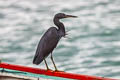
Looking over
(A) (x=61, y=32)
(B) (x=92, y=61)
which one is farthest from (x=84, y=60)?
(A) (x=61, y=32)

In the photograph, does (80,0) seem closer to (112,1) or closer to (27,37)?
(112,1)

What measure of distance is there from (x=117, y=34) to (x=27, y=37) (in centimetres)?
498

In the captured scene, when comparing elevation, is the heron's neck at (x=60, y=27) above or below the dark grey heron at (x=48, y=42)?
above

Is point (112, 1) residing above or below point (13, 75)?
below

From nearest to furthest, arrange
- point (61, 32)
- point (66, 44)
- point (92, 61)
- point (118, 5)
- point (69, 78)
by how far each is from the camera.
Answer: point (69, 78)
point (61, 32)
point (92, 61)
point (66, 44)
point (118, 5)

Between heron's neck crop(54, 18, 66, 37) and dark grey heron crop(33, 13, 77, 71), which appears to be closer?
dark grey heron crop(33, 13, 77, 71)

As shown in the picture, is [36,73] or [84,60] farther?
[84,60]

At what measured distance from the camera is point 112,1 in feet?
160

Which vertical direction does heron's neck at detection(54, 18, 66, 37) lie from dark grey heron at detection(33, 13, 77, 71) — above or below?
above

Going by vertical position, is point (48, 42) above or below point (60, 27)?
below

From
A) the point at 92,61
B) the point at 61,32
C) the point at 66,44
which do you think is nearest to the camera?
the point at 61,32

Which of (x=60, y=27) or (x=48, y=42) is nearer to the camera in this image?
(x=48, y=42)

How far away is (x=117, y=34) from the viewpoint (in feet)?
136

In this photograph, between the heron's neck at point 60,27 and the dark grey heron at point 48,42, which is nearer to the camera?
the dark grey heron at point 48,42
